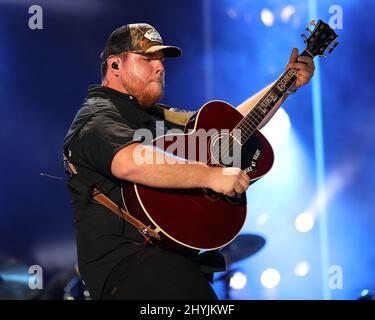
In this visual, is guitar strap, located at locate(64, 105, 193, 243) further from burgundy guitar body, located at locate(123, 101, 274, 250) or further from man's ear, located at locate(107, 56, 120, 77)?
man's ear, located at locate(107, 56, 120, 77)

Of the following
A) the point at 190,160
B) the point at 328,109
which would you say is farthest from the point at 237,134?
the point at 328,109

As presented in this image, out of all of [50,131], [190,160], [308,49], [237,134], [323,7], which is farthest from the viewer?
[323,7]

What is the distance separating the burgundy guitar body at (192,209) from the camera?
2584 mm

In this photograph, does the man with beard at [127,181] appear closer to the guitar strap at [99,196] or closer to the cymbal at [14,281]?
the guitar strap at [99,196]

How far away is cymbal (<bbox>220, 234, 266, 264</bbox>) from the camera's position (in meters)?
4.99

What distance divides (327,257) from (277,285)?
533 mm

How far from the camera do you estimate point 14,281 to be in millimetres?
4969

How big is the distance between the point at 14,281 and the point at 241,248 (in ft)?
6.23

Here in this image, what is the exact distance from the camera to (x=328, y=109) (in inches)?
219

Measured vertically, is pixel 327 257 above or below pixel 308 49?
below

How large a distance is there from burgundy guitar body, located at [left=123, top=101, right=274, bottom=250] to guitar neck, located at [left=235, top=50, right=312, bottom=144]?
0.36ft

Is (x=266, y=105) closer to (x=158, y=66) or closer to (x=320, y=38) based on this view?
(x=320, y=38)

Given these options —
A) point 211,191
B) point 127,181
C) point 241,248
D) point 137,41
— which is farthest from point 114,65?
point 241,248

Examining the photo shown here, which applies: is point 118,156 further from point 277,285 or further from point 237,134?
point 277,285
